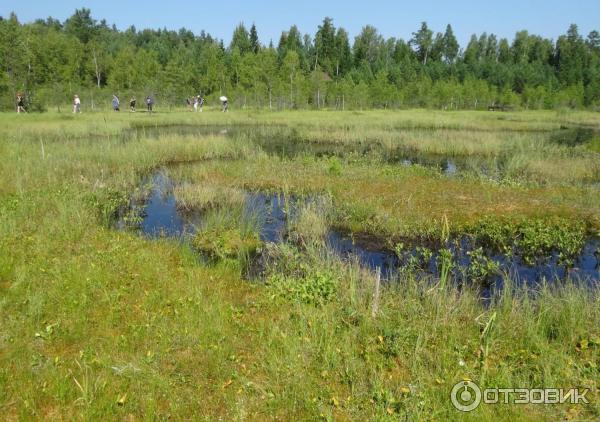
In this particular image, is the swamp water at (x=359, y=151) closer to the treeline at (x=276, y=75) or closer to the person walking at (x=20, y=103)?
the person walking at (x=20, y=103)

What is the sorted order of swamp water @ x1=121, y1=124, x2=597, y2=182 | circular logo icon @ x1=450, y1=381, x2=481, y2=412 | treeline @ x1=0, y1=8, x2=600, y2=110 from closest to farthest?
circular logo icon @ x1=450, y1=381, x2=481, y2=412
swamp water @ x1=121, y1=124, x2=597, y2=182
treeline @ x1=0, y1=8, x2=600, y2=110

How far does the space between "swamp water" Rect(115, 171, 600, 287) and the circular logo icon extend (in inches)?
124

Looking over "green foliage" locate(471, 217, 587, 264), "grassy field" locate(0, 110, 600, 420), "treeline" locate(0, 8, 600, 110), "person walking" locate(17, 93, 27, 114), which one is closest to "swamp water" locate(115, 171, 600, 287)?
"green foliage" locate(471, 217, 587, 264)

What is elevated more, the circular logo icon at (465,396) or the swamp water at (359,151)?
the swamp water at (359,151)

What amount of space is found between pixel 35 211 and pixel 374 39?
4761 inches

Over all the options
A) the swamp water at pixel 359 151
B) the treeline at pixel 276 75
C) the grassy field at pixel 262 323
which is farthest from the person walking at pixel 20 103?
the grassy field at pixel 262 323

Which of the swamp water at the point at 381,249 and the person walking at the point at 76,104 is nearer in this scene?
the swamp water at the point at 381,249

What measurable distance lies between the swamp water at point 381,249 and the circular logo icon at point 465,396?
10.3 ft

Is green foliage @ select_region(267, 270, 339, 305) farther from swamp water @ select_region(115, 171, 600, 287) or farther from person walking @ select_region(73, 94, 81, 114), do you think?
person walking @ select_region(73, 94, 81, 114)

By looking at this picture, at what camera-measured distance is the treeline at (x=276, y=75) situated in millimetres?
46781

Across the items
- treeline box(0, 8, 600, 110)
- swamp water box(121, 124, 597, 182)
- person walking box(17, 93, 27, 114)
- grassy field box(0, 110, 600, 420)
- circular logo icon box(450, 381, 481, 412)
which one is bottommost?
circular logo icon box(450, 381, 481, 412)

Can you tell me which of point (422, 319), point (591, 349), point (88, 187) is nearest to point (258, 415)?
point (422, 319)

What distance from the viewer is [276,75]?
208 ft

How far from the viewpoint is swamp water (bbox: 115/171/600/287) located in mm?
9641
